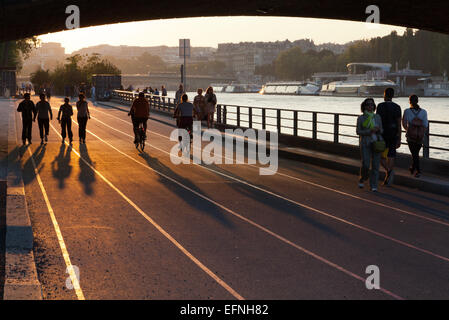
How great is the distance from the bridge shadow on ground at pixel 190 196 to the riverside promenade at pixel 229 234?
23mm

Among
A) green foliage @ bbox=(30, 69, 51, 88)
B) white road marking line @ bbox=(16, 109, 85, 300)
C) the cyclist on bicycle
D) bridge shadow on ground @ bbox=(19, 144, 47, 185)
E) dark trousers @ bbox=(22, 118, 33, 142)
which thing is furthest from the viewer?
green foliage @ bbox=(30, 69, 51, 88)

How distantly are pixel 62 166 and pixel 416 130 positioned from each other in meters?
8.63

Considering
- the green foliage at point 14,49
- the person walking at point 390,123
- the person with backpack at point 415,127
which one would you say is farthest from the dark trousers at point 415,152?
the green foliage at point 14,49

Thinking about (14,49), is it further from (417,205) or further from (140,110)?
(417,205)

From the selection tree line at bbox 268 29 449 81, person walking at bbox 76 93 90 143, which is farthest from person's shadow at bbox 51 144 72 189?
tree line at bbox 268 29 449 81

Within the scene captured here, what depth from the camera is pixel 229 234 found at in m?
9.44

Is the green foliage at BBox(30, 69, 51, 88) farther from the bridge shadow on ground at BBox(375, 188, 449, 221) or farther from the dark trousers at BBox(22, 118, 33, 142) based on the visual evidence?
the bridge shadow on ground at BBox(375, 188, 449, 221)

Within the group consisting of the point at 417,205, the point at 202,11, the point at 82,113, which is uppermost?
the point at 202,11

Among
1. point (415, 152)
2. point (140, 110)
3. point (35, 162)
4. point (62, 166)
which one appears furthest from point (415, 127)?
point (140, 110)

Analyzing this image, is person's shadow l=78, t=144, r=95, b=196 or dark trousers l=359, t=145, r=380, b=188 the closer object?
dark trousers l=359, t=145, r=380, b=188

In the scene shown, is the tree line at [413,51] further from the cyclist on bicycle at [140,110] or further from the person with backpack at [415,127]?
the person with backpack at [415,127]

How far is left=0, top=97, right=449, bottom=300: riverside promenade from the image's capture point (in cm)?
690

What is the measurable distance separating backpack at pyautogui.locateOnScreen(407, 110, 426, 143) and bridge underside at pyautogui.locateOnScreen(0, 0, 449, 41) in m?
9.52

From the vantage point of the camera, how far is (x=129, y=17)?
28.5m
